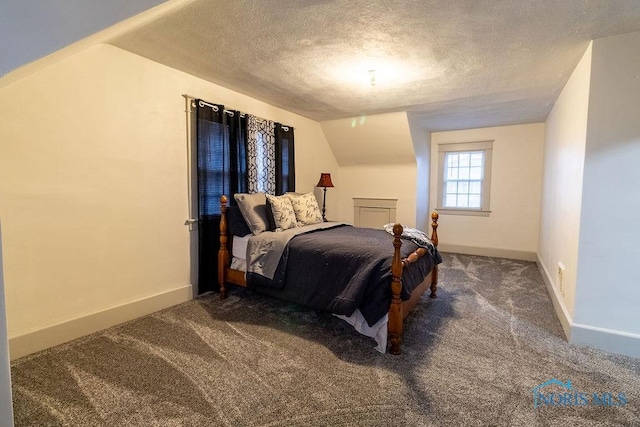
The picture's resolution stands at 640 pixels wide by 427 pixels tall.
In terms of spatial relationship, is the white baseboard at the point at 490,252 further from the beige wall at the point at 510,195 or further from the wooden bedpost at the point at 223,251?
the wooden bedpost at the point at 223,251

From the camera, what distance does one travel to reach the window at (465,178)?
17.0 feet

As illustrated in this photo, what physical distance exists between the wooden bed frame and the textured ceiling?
1334 mm

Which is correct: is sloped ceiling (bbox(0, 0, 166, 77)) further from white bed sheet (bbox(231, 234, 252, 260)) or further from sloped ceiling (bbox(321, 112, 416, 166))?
sloped ceiling (bbox(321, 112, 416, 166))

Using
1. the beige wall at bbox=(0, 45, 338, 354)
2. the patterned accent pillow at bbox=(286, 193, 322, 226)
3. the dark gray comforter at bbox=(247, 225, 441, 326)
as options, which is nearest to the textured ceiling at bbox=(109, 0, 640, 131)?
the beige wall at bbox=(0, 45, 338, 354)

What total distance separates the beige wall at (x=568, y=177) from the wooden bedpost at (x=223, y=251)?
305 cm

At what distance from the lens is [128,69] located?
2.51m

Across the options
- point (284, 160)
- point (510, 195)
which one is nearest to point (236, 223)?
point (284, 160)

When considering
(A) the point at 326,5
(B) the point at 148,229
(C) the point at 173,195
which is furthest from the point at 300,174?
(A) the point at 326,5

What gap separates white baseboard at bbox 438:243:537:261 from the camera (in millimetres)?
4879

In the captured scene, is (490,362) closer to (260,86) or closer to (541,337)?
(541,337)

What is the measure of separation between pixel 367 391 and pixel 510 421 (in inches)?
28.2

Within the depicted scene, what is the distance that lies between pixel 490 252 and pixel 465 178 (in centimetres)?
135

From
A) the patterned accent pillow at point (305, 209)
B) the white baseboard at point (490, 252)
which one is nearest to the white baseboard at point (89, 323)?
the patterned accent pillow at point (305, 209)

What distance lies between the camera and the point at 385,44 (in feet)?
7.41
